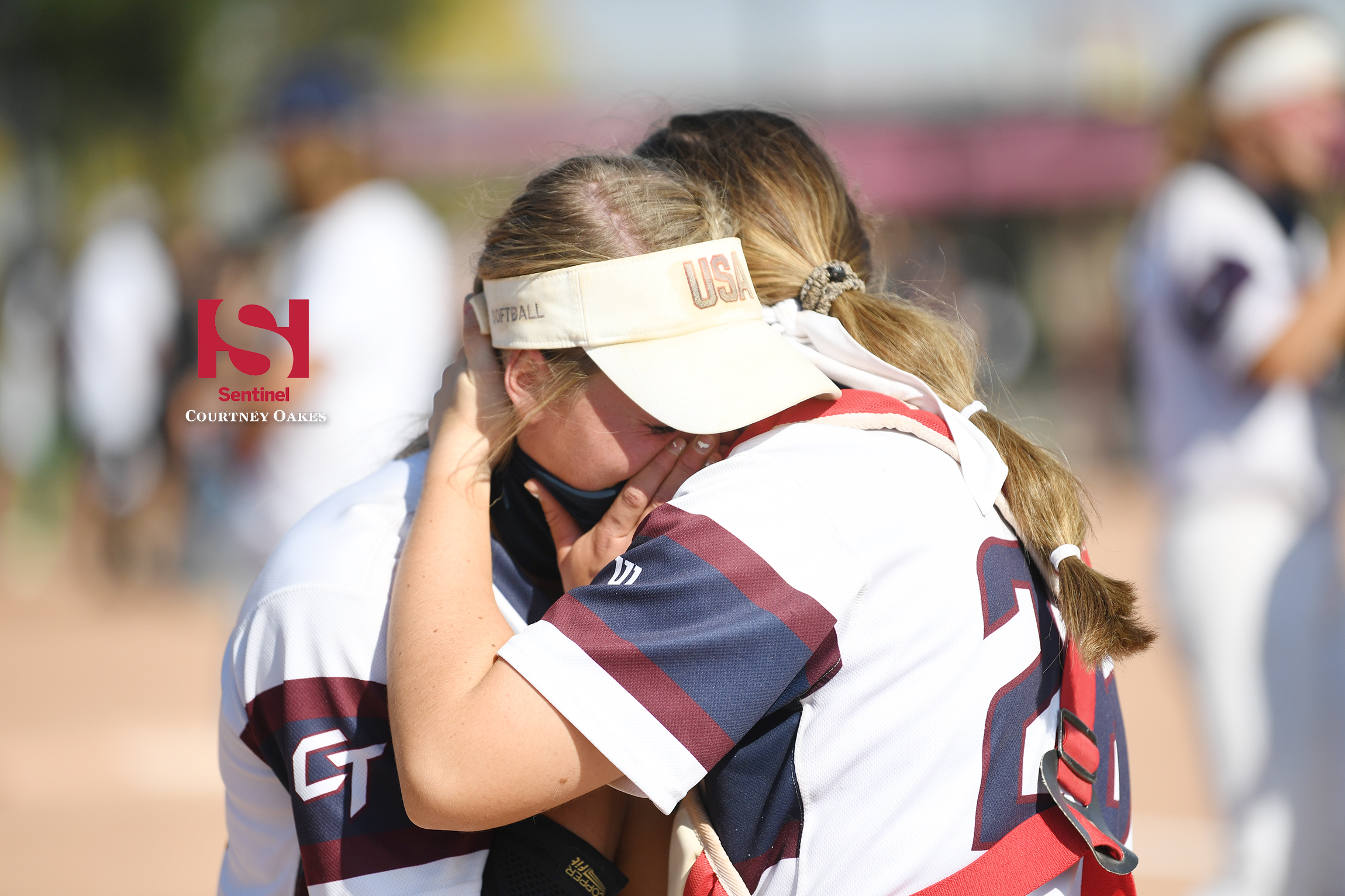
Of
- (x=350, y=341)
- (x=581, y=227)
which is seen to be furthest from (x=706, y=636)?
(x=350, y=341)

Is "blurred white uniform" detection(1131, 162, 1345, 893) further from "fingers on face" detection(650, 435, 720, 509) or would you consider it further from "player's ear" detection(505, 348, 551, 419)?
"player's ear" detection(505, 348, 551, 419)

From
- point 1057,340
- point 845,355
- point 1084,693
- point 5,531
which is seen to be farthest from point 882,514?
point 1057,340

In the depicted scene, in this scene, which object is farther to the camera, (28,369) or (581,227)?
(28,369)

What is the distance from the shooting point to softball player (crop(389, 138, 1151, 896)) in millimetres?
1384

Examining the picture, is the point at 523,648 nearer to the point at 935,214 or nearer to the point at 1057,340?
the point at 935,214

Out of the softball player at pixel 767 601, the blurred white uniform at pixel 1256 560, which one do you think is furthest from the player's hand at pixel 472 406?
the blurred white uniform at pixel 1256 560

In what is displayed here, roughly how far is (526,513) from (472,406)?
0.55 feet

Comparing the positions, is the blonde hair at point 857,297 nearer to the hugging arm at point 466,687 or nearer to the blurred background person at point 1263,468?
the hugging arm at point 466,687

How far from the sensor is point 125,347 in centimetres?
829

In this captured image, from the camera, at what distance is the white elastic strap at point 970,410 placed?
168cm

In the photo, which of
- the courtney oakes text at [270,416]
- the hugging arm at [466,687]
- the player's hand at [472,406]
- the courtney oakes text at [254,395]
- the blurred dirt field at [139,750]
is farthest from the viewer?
the blurred dirt field at [139,750]

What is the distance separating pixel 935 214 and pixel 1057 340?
269 centimetres

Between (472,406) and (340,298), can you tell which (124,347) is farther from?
(472,406)

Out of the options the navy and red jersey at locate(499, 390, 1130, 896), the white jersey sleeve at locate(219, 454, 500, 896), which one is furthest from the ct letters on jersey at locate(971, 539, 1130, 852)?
the white jersey sleeve at locate(219, 454, 500, 896)
